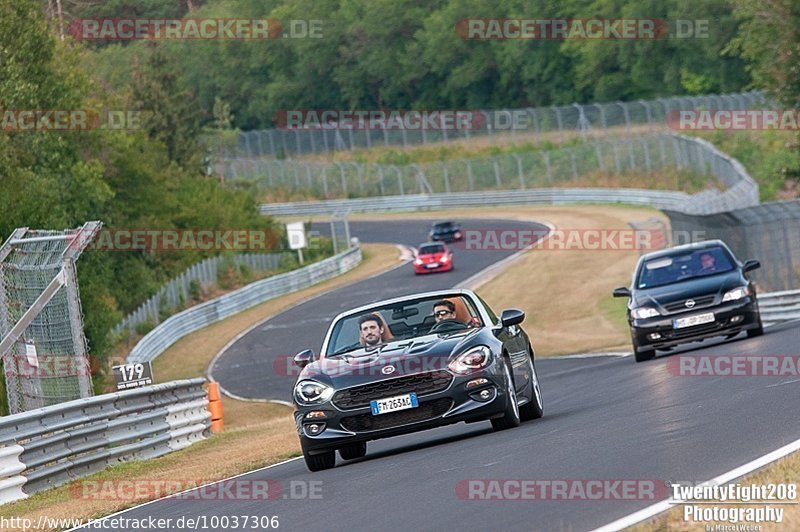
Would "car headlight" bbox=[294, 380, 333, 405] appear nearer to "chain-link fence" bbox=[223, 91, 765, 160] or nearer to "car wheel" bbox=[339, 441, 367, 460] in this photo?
"car wheel" bbox=[339, 441, 367, 460]

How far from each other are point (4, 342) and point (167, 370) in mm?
24879

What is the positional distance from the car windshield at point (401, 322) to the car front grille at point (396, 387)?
959 millimetres

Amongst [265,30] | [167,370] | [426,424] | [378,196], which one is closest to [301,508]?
[426,424]

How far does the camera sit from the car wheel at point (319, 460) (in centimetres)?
1300

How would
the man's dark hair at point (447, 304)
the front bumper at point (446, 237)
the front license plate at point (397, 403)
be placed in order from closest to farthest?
the front license plate at point (397, 403) → the man's dark hair at point (447, 304) → the front bumper at point (446, 237)

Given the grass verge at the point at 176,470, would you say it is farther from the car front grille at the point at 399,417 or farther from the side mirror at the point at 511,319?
the side mirror at the point at 511,319

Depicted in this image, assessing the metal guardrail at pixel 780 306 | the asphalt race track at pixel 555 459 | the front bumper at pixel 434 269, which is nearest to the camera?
the asphalt race track at pixel 555 459

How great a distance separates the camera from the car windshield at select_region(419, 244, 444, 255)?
57219mm

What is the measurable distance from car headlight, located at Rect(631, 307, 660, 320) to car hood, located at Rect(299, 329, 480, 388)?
8549 mm

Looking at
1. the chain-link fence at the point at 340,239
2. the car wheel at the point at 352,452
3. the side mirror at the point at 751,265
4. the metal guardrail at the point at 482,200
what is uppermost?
the metal guardrail at the point at 482,200

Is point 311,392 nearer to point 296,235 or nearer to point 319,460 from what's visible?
point 319,460

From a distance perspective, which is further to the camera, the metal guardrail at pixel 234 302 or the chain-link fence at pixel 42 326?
the metal guardrail at pixel 234 302

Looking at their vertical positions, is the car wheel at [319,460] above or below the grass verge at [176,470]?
above

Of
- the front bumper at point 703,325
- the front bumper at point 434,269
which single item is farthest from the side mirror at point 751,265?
the front bumper at point 434,269
